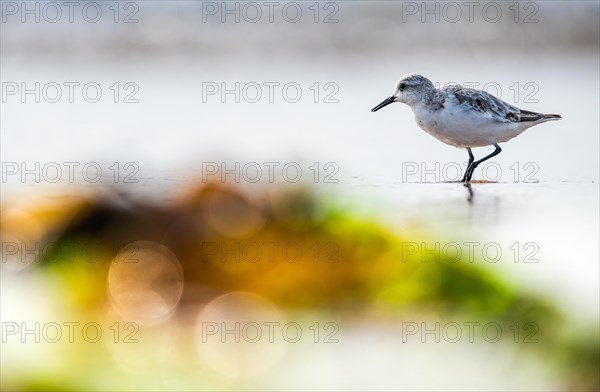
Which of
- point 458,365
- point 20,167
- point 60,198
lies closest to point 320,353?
point 458,365

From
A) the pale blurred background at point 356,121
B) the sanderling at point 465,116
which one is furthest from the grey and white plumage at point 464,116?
the pale blurred background at point 356,121

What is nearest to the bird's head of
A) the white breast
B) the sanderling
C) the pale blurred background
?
the sanderling

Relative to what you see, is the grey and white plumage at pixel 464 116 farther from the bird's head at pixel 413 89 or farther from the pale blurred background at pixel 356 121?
the pale blurred background at pixel 356 121

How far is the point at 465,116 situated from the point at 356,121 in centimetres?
250

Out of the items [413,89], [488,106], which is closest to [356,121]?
[413,89]

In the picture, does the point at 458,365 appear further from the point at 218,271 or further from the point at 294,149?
the point at 294,149

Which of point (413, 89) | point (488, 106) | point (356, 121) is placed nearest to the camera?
point (488, 106)

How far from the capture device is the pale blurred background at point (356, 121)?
13.4ft

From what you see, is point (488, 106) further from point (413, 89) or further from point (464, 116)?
point (413, 89)

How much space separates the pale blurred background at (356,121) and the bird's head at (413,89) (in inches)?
18.8

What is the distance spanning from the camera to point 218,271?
4.72m

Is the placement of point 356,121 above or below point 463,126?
above

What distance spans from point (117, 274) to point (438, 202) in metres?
2.44

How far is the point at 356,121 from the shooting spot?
999cm
